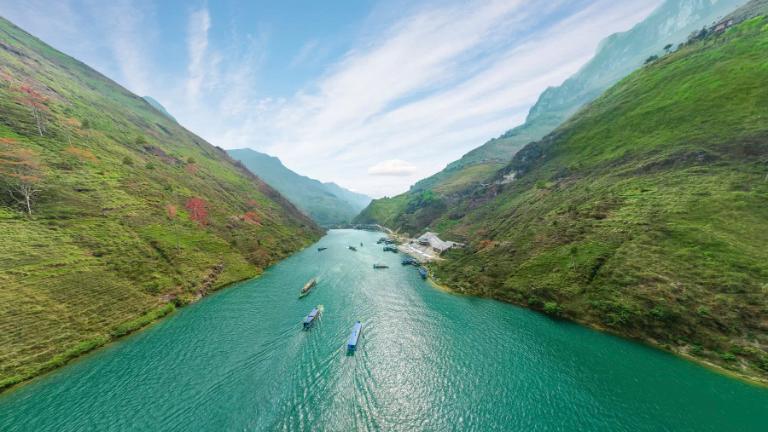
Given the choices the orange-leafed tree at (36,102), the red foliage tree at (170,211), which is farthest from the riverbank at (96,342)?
the orange-leafed tree at (36,102)

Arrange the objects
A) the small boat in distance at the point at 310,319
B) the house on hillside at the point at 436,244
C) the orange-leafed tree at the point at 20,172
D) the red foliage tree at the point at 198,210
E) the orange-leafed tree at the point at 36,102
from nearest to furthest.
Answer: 1. the small boat in distance at the point at 310,319
2. the orange-leafed tree at the point at 20,172
3. the orange-leafed tree at the point at 36,102
4. the red foliage tree at the point at 198,210
5. the house on hillside at the point at 436,244

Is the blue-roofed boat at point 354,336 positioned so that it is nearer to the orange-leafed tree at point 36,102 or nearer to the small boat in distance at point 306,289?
the small boat in distance at point 306,289

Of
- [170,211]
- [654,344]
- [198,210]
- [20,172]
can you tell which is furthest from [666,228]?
[20,172]

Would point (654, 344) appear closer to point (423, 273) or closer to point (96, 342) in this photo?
point (423, 273)

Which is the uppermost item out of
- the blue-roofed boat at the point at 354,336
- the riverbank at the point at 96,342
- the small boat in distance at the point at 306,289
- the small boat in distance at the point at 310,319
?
the riverbank at the point at 96,342

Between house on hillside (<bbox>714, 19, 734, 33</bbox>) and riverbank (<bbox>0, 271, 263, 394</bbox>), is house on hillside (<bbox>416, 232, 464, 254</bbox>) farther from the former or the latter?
house on hillside (<bbox>714, 19, 734, 33</bbox>)

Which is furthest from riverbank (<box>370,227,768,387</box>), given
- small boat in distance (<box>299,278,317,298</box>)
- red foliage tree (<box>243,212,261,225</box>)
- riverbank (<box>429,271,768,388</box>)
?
red foliage tree (<box>243,212,261,225</box>)

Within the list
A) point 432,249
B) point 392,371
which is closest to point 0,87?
point 392,371
